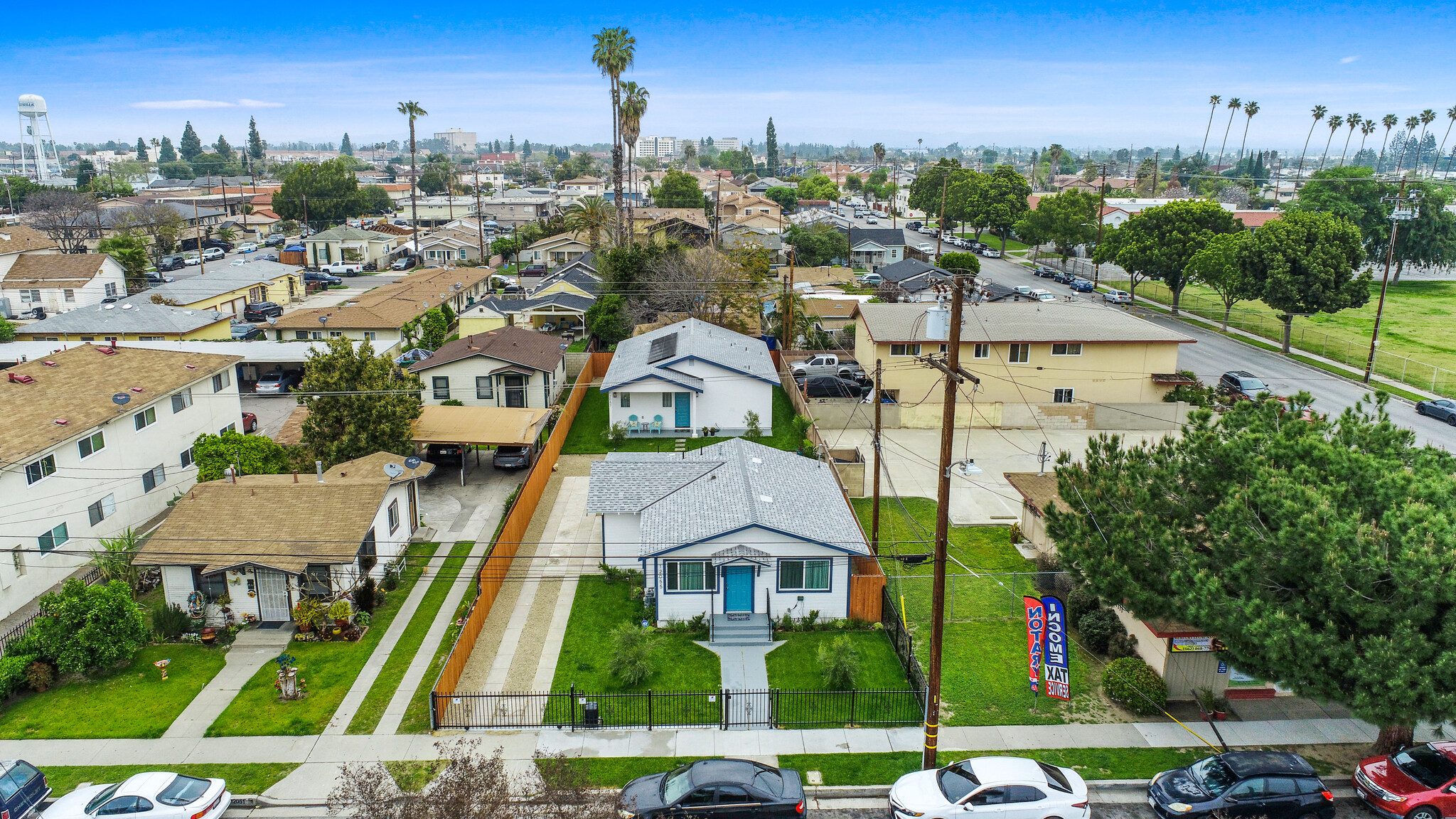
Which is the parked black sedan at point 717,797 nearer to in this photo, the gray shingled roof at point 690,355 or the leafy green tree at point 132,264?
the gray shingled roof at point 690,355

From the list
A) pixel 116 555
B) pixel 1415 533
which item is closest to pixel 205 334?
pixel 116 555

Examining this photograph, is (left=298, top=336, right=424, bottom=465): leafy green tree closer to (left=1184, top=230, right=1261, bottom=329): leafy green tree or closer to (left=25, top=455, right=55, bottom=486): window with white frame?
(left=25, top=455, right=55, bottom=486): window with white frame

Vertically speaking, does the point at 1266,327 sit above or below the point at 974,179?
below

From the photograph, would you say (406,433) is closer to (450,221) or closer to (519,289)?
(519,289)

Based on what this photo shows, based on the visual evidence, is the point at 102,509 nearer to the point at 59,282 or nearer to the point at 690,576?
the point at 690,576

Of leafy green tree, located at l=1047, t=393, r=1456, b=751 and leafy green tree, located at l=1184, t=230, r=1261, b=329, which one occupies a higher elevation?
leafy green tree, located at l=1184, t=230, r=1261, b=329

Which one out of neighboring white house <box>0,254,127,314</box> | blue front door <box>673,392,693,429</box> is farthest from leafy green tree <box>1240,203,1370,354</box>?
neighboring white house <box>0,254,127,314</box>
